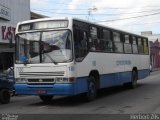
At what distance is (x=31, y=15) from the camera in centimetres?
3403

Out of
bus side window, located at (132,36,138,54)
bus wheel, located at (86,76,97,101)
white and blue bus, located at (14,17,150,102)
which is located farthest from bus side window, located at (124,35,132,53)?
bus wheel, located at (86,76,97,101)

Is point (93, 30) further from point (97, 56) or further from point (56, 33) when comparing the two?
point (56, 33)

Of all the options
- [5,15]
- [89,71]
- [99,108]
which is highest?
[5,15]

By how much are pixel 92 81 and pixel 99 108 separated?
90.5 inches

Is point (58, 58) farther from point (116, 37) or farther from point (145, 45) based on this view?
point (145, 45)

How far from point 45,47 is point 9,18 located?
15.3 metres

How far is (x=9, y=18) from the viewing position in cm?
2894

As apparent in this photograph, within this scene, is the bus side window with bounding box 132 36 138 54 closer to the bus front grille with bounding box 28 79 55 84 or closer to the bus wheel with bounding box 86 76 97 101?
the bus wheel with bounding box 86 76 97 101

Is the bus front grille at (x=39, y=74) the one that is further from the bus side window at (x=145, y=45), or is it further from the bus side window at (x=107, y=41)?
the bus side window at (x=145, y=45)

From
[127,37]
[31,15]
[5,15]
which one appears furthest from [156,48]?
[127,37]

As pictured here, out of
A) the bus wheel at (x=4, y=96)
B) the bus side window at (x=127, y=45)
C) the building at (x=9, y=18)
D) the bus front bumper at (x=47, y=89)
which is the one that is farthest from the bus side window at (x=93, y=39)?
the building at (x=9, y=18)

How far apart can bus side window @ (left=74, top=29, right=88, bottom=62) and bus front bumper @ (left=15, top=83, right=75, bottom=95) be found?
1.12 m

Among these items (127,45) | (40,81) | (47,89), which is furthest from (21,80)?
A: (127,45)

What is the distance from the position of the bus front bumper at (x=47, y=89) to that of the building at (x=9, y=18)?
37.1 ft
